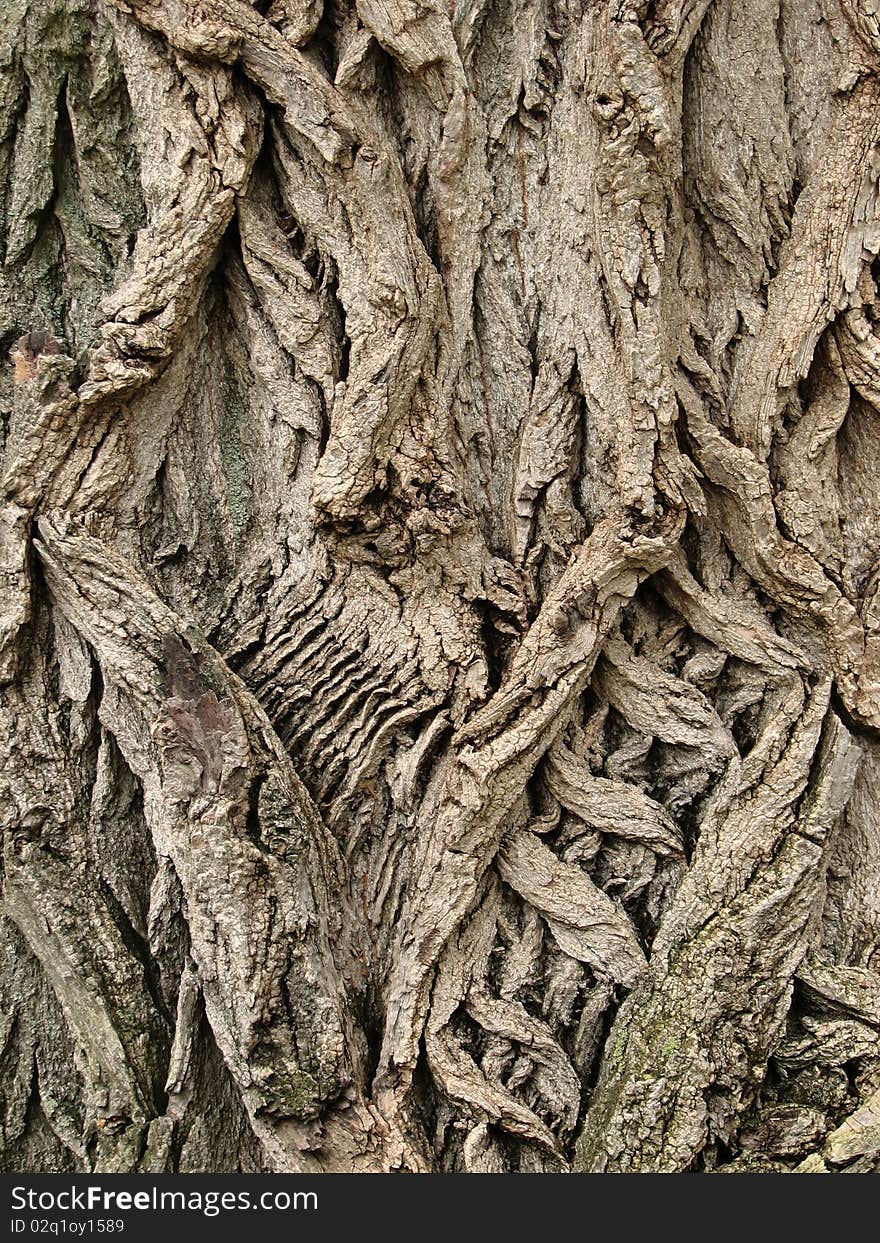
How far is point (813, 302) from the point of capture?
7.57 feet

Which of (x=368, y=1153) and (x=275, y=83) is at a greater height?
(x=275, y=83)

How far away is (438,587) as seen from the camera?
2277mm

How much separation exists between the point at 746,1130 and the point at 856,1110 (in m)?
0.25

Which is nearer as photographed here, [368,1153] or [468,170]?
[368,1153]

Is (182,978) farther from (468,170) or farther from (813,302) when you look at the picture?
(813,302)

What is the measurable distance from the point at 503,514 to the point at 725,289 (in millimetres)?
772

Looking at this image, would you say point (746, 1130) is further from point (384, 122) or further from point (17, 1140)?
point (384, 122)

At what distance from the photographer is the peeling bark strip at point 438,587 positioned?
7.08ft

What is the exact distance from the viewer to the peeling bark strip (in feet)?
7.08

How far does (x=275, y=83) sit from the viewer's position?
2.16 m

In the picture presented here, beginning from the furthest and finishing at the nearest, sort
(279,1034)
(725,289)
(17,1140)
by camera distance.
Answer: (725,289) → (17,1140) → (279,1034)

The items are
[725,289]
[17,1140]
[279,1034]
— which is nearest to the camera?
[279,1034]

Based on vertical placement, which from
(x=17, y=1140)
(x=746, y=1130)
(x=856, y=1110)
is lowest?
(x=17, y=1140)

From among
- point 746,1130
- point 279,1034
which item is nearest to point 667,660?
point 746,1130
